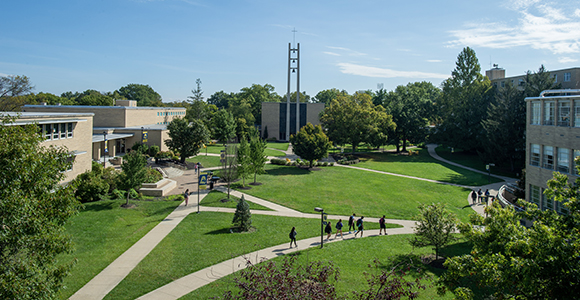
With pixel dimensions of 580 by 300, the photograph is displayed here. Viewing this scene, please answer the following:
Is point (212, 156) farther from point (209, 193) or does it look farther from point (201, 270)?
point (201, 270)

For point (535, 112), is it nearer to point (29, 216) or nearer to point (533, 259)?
point (533, 259)

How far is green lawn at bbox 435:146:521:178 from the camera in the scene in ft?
165

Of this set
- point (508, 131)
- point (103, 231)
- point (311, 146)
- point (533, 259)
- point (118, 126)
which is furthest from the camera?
point (118, 126)

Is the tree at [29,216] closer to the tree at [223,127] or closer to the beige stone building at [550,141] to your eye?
the beige stone building at [550,141]

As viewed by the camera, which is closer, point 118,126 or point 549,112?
point 549,112

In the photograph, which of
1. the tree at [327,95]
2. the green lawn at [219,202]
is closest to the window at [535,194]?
the green lawn at [219,202]

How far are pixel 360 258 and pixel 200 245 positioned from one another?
27.9 feet

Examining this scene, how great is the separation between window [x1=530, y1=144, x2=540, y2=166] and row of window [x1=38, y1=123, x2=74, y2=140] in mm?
35873

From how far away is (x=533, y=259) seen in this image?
784 cm

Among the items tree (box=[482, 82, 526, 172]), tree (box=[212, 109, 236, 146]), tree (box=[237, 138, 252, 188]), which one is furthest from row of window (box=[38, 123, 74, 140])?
tree (box=[482, 82, 526, 172])

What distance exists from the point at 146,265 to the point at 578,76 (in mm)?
66641

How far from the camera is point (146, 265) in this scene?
16.5m

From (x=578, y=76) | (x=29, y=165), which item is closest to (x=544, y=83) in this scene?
(x=578, y=76)

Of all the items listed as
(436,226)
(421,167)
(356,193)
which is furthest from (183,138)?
(436,226)
